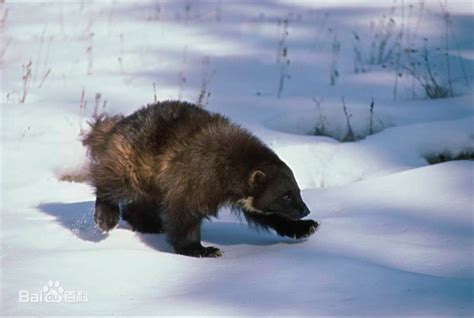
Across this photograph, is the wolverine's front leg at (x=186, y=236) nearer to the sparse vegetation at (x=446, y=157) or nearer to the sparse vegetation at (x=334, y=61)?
the sparse vegetation at (x=446, y=157)

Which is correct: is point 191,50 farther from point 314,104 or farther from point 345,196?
point 345,196

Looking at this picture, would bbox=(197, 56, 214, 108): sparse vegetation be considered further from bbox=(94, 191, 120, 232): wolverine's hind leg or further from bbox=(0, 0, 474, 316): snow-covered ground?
bbox=(94, 191, 120, 232): wolverine's hind leg

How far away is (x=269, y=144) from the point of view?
6855 mm

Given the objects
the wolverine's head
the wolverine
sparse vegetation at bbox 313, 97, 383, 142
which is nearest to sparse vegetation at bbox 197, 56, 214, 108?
sparse vegetation at bbox 313, 97, 383, 142

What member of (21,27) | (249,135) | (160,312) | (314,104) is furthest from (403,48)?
(160,312)

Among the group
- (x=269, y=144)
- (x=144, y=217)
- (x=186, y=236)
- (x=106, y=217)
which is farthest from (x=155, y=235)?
(x=269, y=144)

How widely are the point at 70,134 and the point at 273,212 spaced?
291 cm

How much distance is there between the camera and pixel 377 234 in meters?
4.61

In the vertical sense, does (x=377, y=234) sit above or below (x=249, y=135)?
below

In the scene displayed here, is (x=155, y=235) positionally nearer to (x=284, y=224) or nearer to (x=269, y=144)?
(x=284, y=224)

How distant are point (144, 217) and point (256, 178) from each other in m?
0.78

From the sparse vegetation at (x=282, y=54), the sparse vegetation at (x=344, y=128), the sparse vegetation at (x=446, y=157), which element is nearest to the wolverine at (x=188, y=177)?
the sparse vegetation at (x=446, y=157)

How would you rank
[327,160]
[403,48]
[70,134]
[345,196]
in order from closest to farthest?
[345,196], [327,160], [70,134], [403,48]

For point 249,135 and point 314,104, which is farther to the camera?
point 314,104
